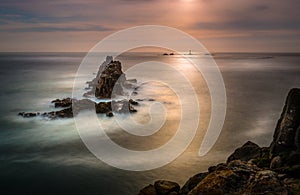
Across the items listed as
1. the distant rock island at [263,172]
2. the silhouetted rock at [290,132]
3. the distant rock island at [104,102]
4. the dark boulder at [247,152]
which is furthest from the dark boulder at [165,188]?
the distant rock island at [104,102]

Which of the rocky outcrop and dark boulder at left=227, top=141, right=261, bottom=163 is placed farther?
the rocky outcrop

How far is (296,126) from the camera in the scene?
15914 mm

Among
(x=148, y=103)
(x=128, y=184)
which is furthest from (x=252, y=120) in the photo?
(x=128, y=184)

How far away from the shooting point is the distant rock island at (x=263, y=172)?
1220 cm

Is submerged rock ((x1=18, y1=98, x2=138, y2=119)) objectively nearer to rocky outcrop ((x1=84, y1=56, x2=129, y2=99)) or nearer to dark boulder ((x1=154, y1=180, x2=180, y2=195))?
rocky outcrop ((x1=84, y1=56, x2=129, y2=99))

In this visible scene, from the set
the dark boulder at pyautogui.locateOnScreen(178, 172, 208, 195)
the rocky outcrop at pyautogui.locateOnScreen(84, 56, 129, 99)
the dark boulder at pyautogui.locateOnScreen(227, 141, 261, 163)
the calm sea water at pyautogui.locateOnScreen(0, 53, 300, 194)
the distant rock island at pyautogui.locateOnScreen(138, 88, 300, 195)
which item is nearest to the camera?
the distant rock island at pyautogui.locateOnScreen(138, 88, 300, 195)

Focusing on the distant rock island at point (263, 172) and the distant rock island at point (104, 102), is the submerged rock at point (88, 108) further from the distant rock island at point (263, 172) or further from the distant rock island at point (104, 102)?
the distant rock island at point (263, 172)

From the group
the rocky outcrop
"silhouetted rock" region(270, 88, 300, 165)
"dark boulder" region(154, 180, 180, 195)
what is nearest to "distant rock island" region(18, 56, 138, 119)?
the rocky outcrop

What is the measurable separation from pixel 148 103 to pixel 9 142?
21.3m

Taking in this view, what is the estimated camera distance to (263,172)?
1287 cm

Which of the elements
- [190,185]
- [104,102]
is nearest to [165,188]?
[190,185]

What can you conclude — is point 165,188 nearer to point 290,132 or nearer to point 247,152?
point 247,152

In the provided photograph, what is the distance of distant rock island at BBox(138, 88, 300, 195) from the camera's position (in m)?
12.2

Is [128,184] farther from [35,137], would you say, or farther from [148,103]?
[148,103]
